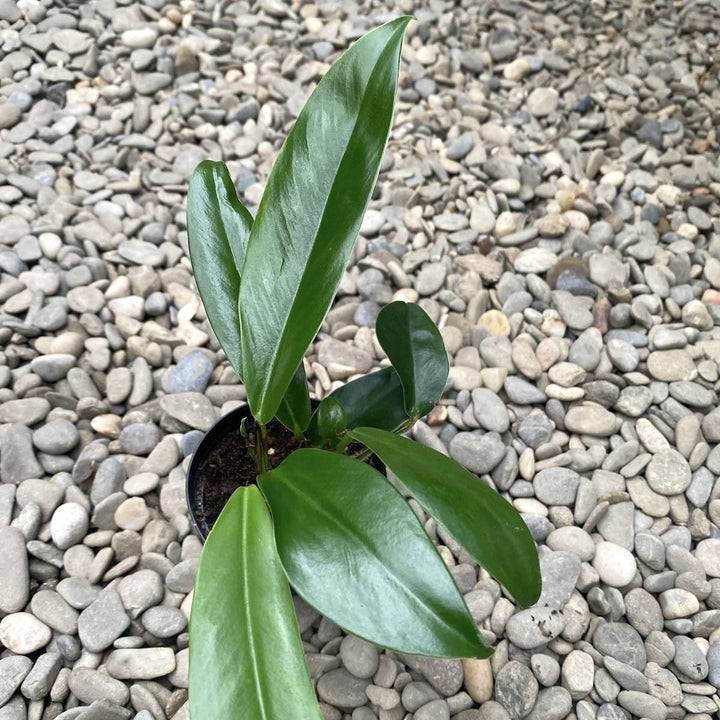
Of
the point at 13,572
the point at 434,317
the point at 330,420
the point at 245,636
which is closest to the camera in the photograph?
the point at 245,636

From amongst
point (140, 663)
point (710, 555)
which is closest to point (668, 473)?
point (710, 555)

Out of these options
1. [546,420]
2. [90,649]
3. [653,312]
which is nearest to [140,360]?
[90,649]

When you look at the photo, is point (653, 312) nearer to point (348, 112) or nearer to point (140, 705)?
point (348, 112)

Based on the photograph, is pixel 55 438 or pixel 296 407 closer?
pixel 296 407

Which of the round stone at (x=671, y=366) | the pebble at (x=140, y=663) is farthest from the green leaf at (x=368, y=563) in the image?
the round stone at (x=671, y=366)

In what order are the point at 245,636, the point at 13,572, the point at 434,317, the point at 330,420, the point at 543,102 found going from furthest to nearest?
the point at 543,102
the point at 434,317
the point at 13,572
the point at 330,420
the point at 245,636

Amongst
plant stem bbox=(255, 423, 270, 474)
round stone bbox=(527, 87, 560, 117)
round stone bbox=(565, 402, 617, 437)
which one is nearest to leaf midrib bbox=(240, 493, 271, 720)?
plant stem bbox=(255, 423, 270, 474)

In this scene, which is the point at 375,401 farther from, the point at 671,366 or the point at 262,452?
the point at 671,366
